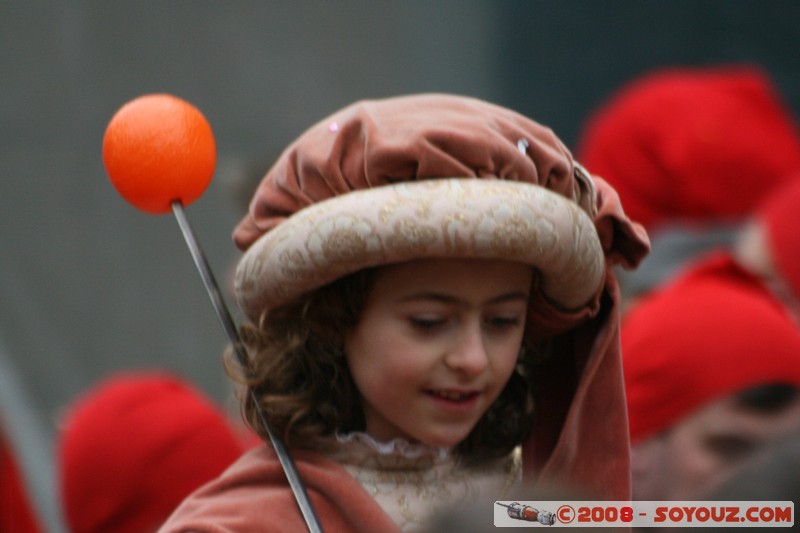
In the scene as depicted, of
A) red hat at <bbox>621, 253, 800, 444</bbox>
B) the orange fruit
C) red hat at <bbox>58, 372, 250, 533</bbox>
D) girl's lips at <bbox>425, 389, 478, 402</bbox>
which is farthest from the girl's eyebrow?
red hat at <bbox>58, 372, 250, 533</bbox>

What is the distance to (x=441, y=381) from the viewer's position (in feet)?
7.78

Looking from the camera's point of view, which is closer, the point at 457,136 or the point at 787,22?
the point at 457,136

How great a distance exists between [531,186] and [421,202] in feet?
0.54

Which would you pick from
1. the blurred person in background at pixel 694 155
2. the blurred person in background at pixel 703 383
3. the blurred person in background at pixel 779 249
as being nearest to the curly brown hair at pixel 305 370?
the blurred person in background at pixel 703 383

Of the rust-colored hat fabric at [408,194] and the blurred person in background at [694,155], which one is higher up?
the rust-colored hat fabric at [408,194]

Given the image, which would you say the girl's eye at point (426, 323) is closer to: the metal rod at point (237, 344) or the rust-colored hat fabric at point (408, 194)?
the rust-colored hat fabric at point (408, 194)

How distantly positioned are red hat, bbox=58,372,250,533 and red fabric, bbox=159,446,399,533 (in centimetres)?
141

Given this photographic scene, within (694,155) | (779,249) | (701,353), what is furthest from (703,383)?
(694,155)

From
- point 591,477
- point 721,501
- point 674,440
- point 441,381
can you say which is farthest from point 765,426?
point 721,501

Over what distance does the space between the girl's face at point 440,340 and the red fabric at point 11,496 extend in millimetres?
1826

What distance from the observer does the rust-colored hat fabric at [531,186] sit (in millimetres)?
2303

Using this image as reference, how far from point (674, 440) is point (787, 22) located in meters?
3.21

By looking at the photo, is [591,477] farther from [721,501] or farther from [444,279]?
[721,501]

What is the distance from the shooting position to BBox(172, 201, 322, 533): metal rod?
7.79ft
